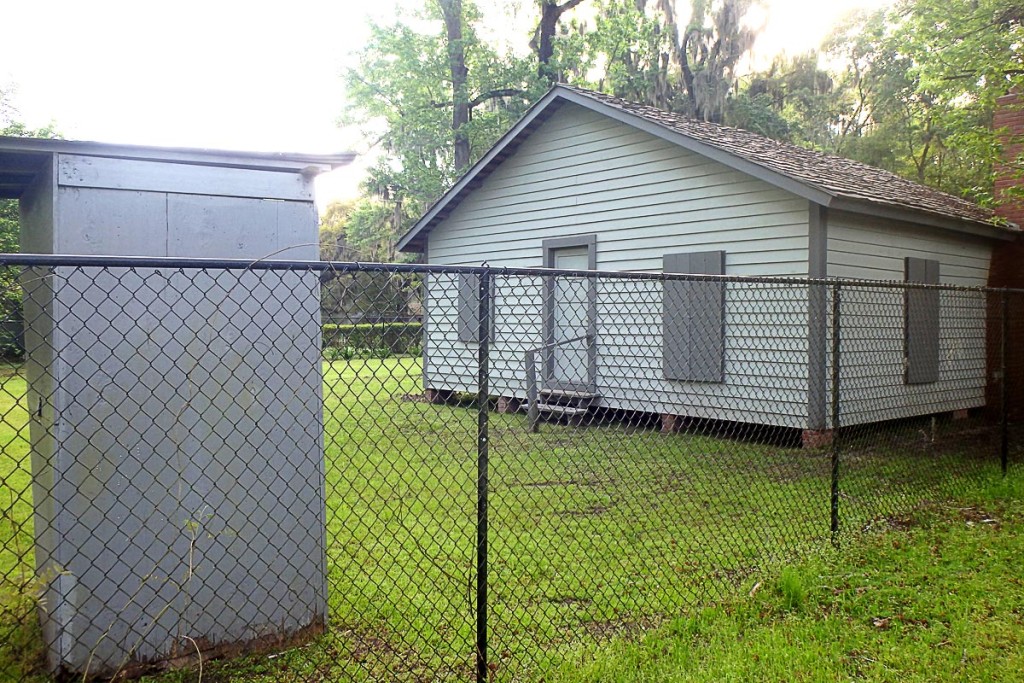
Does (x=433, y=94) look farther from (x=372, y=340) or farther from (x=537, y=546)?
(x=372, y=340)

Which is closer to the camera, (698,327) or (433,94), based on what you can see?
(698,327)

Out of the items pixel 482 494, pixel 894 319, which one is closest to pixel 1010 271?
pixel 894 319

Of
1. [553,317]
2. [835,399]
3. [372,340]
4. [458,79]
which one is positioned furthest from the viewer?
[458,79]

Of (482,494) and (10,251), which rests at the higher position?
(10,251)

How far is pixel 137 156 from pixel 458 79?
19.4 metres

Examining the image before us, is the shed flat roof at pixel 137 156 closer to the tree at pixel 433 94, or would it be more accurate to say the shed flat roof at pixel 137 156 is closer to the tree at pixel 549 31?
the tree at pixel 433 94

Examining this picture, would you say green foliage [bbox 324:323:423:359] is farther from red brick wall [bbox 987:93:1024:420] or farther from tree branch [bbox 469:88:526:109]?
tree branch [bbox 469:88:526:109]

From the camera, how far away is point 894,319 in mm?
8930

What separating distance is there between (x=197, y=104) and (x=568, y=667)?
101ft

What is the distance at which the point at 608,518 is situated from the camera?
5.46 m

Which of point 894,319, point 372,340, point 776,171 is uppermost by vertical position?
point 776,171

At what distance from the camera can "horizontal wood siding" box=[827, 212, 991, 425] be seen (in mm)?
8219

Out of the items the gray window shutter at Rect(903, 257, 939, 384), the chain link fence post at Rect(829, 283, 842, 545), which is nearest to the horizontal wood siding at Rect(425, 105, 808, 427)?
the gray window shutter at Rect(903, 257, 939, 384)

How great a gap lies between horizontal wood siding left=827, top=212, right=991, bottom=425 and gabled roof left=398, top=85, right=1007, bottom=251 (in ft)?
0.93
